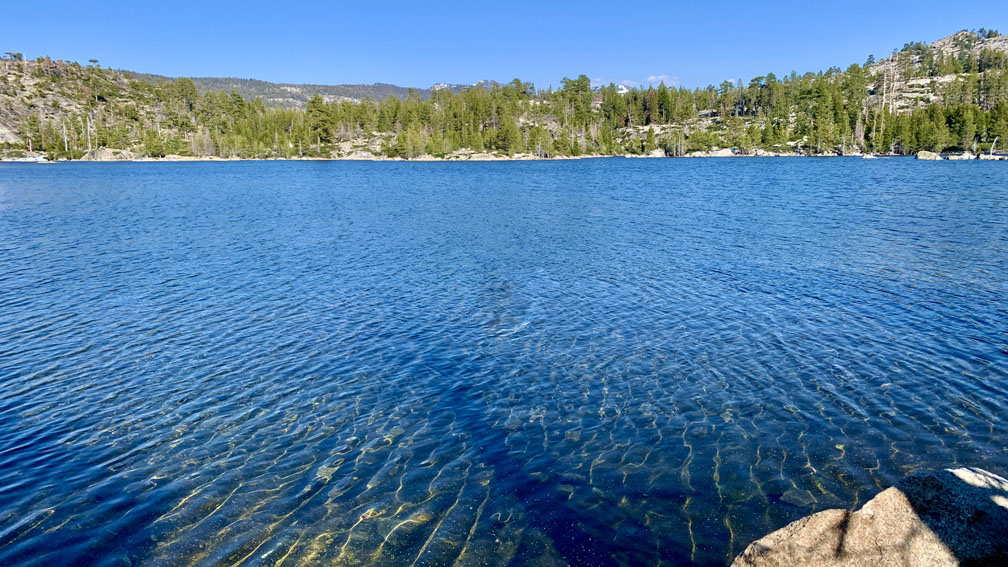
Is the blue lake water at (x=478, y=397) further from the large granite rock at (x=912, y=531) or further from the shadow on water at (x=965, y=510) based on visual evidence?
the shadow on water at (x=965, y=510)

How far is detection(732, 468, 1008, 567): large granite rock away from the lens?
19.8 ft

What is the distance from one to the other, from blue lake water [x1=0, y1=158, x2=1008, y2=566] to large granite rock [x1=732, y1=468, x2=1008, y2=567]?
10.4 feet

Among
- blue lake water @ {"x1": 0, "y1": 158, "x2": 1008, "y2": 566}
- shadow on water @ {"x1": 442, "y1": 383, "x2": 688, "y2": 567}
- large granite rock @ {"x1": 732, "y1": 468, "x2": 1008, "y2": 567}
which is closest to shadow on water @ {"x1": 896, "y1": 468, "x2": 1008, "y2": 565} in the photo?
large granite rock @ {"x1": 732, "y1": 468, "x2": 1008, "y2": 567}

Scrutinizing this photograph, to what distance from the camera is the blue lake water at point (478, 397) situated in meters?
10.6

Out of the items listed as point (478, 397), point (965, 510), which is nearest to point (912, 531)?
point (965, 510)

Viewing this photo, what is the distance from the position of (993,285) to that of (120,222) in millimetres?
64857

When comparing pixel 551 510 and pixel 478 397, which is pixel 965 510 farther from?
pixel 478 397

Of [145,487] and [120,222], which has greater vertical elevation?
[120,222]

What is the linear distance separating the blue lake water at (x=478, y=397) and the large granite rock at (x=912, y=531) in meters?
3.16

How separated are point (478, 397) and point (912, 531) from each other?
1117 cm

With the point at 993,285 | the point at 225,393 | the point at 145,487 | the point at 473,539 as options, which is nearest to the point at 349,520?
the point at 473,539

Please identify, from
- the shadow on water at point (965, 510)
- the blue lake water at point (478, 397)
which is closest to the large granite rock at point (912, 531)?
the shadow on water at point (965, 510)

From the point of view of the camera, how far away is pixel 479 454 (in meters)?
13.1

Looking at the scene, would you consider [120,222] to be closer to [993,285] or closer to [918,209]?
[993,285]
